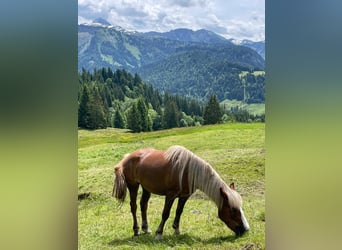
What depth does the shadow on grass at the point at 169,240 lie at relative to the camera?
102 inches

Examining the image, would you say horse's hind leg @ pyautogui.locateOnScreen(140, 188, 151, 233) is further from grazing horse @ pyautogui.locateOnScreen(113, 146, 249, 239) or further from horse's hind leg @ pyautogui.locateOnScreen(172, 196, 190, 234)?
horse's hind leg @ pyautogui.locateOnScreen(172, 196, 190, 234)

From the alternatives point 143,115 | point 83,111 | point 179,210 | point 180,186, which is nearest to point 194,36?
point 143,115

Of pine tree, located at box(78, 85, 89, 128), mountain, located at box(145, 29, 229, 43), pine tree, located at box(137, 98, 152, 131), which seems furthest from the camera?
mountain, located at box(145, 29, 229, 43)

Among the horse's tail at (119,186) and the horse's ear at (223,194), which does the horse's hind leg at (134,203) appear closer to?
the horse's tail at (119,186)

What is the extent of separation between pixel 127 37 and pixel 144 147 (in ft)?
2.35

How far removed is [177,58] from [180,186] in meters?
0.81

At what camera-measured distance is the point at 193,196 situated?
8.64 ft

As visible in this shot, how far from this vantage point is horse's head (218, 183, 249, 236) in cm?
260

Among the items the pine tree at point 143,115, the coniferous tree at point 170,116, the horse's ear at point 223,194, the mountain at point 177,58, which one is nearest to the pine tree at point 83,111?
the mountain at point 177,58

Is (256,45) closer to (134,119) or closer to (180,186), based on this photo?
(134,119)

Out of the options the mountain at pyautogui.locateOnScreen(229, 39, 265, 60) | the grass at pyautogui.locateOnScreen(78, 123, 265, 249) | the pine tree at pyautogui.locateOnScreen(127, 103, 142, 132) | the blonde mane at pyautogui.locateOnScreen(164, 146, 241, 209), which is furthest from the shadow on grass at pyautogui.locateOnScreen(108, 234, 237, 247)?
the mountain at pyautogui.locateOnScreen(229, 39, 265, 60)
